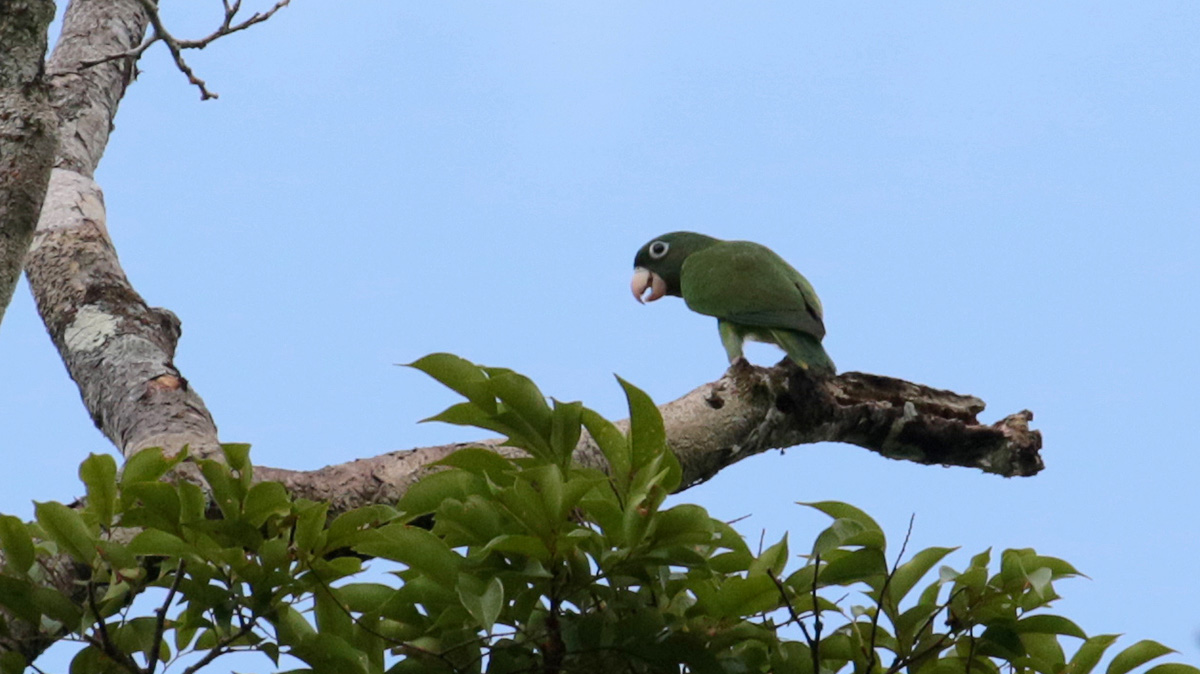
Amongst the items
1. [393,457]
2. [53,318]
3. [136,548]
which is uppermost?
[53,318]

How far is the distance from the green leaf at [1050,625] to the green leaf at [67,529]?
1.57 m

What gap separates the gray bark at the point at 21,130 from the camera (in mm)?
2357

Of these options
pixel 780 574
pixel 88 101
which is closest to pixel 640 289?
pixel 88 101

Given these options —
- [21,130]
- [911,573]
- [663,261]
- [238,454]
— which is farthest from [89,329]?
[663,261]

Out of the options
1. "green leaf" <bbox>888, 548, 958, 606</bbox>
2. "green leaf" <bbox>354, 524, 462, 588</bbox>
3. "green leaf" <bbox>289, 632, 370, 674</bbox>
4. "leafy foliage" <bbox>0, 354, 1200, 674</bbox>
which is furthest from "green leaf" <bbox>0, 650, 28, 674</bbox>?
"green leaf" <bbox>888, 548, 958, 606</bbox>

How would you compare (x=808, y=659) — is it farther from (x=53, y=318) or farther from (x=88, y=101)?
(x=88, y=101)

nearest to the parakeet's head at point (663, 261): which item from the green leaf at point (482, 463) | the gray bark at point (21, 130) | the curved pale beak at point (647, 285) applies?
the curved pale beak at point (647, 285)

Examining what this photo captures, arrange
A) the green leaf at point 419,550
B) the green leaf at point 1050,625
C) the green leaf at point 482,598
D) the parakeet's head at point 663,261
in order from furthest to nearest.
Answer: the parakeet's head at point 663,261, the green leaf at point 1050,625, the green leaf at point 419,550, the green leaf at point 482,598

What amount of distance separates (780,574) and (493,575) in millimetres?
498

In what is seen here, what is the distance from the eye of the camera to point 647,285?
7402 mm

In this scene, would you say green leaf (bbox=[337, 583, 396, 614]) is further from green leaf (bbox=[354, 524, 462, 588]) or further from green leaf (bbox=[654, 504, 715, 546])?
green leaf (bbox=[654, 504, 715, 546])

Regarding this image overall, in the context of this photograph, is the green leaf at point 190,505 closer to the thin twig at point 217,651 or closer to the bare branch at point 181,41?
the thin twig at point 217,651

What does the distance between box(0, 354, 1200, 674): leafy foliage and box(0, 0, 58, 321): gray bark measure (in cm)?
68

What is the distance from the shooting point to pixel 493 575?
69.8 inches
